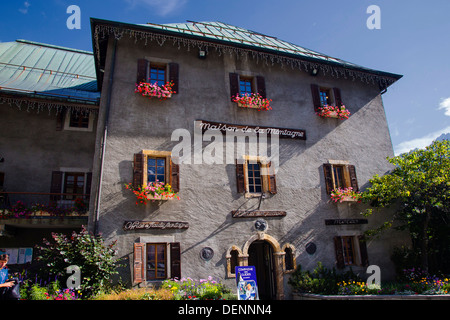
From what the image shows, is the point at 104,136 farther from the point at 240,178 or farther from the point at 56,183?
the point at 240,178

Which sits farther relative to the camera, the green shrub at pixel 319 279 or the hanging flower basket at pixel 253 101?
the hanging flower basket at pixel 253 101

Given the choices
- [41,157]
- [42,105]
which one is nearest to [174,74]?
[42,105]

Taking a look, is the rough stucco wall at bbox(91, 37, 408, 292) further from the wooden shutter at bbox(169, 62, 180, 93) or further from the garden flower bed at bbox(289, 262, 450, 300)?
the garden flower bed at bbox(289, 262, 450, 300)

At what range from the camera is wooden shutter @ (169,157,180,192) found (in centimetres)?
1051

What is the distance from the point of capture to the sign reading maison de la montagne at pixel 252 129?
1159 centimetres

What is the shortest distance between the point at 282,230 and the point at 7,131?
11.1 metres

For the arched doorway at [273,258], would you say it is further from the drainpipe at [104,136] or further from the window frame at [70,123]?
the window frame at [70,123]

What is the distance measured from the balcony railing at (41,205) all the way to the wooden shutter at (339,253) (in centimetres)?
880

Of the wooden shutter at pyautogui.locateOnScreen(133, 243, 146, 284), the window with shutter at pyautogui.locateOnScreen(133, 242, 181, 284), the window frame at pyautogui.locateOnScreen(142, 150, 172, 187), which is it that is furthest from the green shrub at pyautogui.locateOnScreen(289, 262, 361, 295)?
the window frame at pyautogui.locateOnScreen(142, 150, 172, 187)

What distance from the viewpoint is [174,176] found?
1062 centimetres

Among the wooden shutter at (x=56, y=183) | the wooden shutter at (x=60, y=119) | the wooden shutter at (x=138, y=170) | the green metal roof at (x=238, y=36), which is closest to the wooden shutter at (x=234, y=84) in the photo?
the green metal roof at (x=238, y=36)

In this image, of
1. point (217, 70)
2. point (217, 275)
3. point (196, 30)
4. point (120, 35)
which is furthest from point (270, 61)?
point (217, 275)

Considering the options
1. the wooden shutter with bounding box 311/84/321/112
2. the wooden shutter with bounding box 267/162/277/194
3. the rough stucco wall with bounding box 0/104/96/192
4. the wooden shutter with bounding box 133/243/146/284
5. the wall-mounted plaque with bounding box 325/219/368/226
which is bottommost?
the wooden shutter with bounding box 133/243/146/284

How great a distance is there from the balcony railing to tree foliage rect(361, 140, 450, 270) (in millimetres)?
10206
